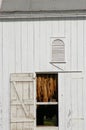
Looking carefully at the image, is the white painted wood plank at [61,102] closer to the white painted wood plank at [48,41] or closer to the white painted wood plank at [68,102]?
the white painted wood plank at [68,102]

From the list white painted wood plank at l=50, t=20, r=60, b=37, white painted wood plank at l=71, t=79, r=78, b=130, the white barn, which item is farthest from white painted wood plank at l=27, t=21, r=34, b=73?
white painted wood plank at l=71, t=79, r=78, b=130

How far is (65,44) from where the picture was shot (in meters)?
12.9

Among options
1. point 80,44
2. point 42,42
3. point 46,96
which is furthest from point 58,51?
point 46,96

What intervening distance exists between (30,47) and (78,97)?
164cm

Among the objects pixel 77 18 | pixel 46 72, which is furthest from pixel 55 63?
pixel 77 18

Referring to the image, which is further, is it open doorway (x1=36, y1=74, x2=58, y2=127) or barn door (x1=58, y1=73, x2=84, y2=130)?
open doorway (x1=36, y1=74, x2=58, y2=127)

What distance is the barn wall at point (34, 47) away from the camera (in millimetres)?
12914

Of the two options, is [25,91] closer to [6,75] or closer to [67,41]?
[6,75]

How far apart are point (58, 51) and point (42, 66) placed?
20.5 inches

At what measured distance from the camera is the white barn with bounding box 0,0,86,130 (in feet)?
42.3

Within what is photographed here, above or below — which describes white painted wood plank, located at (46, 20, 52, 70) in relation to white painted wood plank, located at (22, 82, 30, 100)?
above

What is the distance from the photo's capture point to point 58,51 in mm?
12930

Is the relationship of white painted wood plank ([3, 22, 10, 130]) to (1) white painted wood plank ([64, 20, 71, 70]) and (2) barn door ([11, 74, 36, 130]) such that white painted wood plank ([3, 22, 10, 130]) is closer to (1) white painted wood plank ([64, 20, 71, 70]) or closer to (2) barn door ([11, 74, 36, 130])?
(2) barn door ([11, 74, 36, 130])
